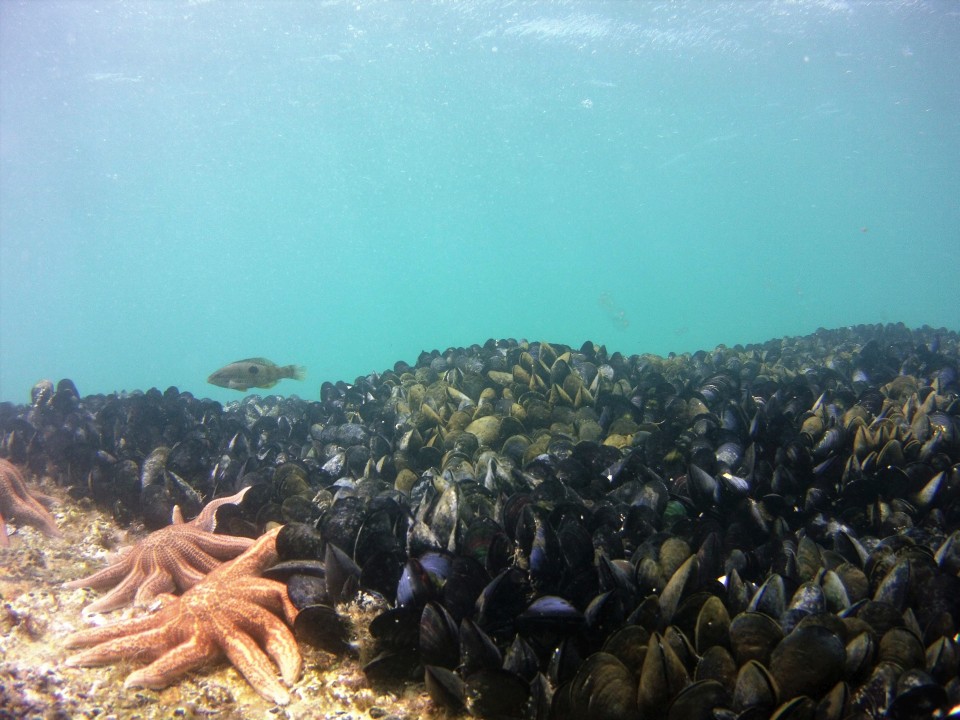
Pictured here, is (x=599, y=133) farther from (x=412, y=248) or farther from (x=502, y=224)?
(x=412, y=248)

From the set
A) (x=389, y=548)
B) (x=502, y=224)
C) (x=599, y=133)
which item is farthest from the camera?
(x=502, y=224)

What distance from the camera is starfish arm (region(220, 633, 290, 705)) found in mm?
2621

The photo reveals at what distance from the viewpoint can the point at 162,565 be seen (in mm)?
3533

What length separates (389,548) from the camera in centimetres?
299

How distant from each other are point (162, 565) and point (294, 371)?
262 inches

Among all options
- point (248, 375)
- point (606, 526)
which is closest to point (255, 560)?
point (606, 526)

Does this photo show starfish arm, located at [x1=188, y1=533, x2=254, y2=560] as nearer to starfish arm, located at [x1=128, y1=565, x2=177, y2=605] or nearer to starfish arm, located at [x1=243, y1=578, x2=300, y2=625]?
starfish arm, located at [x1=128, y1=565, x2=177, y2=605]

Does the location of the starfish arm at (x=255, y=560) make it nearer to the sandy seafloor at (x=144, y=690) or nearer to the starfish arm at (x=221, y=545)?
the starfish arm at (x=221, y=545)

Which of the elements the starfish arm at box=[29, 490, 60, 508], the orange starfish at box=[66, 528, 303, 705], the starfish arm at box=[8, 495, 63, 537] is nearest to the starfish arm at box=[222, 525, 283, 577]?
the orange starfish at box=[66, 528, 303, 705]

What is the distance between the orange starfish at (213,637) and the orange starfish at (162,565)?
1.05 feet

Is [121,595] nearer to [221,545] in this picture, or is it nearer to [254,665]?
[221,545]

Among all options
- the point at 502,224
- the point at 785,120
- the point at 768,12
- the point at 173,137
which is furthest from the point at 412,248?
the point at 768,12

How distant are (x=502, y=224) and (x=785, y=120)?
8113 centimetres

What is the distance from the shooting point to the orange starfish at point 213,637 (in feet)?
8.87
